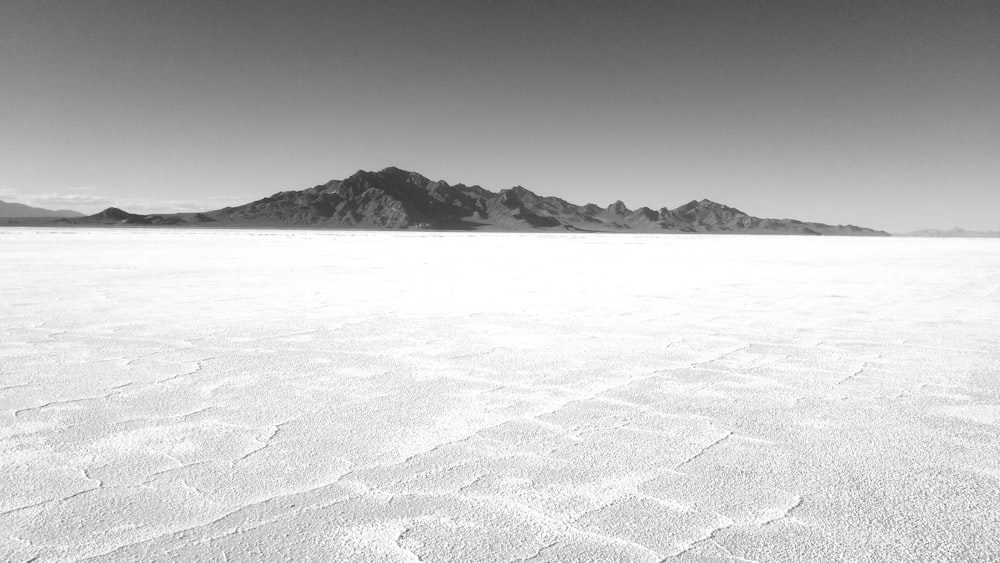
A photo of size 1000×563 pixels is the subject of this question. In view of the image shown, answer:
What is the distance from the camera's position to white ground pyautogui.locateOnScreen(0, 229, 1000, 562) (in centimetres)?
209

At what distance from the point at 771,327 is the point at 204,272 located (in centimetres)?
1009

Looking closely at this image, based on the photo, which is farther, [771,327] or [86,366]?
[771,327]

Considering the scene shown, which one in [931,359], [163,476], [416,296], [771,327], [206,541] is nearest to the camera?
[206,541]

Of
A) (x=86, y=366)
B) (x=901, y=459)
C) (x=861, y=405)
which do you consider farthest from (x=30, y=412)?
(x=861, y=405)

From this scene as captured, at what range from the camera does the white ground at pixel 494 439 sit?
2.09 m

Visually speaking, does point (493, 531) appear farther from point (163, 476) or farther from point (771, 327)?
point (771, 327)

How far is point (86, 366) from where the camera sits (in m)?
4.44

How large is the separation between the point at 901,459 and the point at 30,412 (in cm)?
394

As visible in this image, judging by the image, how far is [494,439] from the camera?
302 cm

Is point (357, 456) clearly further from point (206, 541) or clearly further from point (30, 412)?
point (30, 412)

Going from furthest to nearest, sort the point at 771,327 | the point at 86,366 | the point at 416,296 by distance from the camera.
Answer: the point at 416,296, the point at 771,327, the point at 86,366

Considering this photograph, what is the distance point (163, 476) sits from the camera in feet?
8.37

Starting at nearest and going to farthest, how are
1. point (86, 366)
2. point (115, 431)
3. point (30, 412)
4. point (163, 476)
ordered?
point (163, 476) → point (115, 431) → point (30, 412) → point (86, 366)

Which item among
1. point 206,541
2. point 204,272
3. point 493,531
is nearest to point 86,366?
point 206,541
